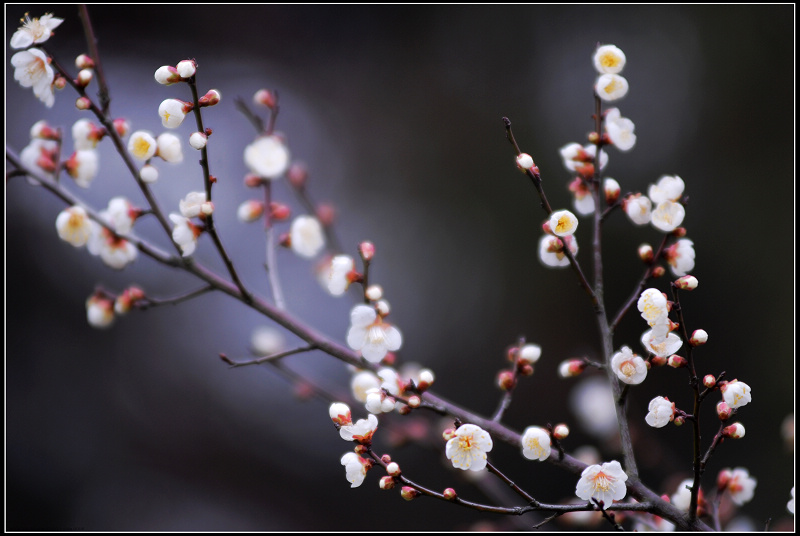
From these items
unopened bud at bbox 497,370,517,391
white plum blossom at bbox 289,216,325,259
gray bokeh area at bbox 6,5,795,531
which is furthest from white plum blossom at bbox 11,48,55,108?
gray bokeh area at bbox 6,5,795,531

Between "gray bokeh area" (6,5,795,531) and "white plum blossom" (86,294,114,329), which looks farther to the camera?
"gray bokeh area" (6,5,795,531)

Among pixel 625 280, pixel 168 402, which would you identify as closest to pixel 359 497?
pixel 168 402

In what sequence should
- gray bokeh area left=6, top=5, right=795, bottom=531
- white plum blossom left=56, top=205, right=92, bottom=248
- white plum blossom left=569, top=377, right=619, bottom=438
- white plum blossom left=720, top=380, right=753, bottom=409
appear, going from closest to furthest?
white plum blossom left=720, top=380, right=753, bottom=409 → white plum blossom left=56, top=205, right=92, bottom=248 → white plum blossom left=569, top=377, right=619, bottom=438 → gray bokeh area left=6, top=5, right=795, bottom=531

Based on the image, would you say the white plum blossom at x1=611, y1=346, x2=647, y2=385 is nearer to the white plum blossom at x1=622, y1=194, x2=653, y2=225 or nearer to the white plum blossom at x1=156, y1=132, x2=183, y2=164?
the white plum blossom at x1=622, y1=194, x2=653, y2=225

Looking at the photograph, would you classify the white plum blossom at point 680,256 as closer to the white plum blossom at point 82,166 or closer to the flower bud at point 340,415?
the flower bud at point 340,415

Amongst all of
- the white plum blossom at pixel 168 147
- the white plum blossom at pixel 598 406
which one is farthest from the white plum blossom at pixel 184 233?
the white plum blossom at pixel 598 406

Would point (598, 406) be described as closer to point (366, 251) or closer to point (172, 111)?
point (366, 251)
